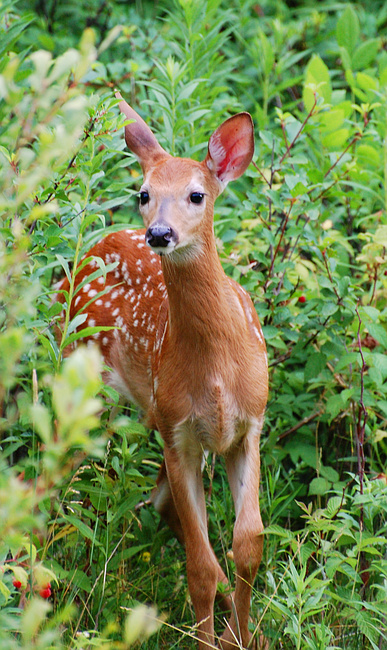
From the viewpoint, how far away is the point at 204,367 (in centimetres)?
325

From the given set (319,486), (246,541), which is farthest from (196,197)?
(319,486)

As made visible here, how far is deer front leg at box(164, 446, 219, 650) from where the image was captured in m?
→ 3.31

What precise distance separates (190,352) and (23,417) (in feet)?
2.22

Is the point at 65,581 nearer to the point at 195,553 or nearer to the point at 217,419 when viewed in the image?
the point at 195,553

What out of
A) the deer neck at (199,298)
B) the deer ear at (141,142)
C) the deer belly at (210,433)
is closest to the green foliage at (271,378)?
the deer ear at (141,142)

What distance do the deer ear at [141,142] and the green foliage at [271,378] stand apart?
4.5 inches

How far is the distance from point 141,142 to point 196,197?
1.65 feet

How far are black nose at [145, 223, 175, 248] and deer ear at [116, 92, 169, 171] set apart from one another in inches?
28.5

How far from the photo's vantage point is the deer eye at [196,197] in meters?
3.16

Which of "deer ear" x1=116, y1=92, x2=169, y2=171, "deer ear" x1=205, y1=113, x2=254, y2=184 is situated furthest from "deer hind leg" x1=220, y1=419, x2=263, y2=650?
"deer ear" x1=116, y1=92, x2=169, y2=171

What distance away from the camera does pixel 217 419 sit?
10.7 ft

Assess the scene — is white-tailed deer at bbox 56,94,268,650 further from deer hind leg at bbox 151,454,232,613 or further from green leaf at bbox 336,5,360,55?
green leaf at bbox 336,5,360,55

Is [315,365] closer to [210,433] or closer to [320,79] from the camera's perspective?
[210,433]

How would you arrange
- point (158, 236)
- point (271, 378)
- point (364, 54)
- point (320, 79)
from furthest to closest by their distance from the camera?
1. point (364, 54)
2. point (320, 79)
3. point (271, 378)
4. point (158, 236)
